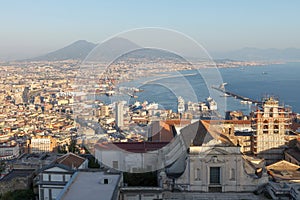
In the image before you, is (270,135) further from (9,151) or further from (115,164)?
(9,151)

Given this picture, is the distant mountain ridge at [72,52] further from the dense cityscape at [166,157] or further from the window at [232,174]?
the window at [232,174]

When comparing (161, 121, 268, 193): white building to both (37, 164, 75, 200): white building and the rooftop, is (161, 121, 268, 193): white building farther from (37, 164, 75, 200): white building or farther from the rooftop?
the rooftop

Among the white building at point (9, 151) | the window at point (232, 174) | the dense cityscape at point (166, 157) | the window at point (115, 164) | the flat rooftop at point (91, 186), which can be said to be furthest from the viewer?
the white building at point (9, 151)

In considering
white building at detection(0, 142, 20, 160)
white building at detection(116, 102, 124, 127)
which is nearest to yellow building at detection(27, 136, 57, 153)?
white building at detection(0, 142, 20, 160)

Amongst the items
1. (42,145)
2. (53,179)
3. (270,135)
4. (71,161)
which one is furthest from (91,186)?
(42,145)

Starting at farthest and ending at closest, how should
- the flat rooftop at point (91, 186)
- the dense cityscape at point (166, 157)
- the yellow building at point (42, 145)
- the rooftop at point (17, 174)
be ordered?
the yellow building at point (42, 145), the rooftop at point (17, 174), the dense cityscape at point (166, 157), the flat rooftop at point (91, 186)

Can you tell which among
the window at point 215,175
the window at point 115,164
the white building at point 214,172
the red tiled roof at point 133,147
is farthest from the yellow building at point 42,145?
the window at point 215,175

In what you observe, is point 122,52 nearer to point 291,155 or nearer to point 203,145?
point 203,145
